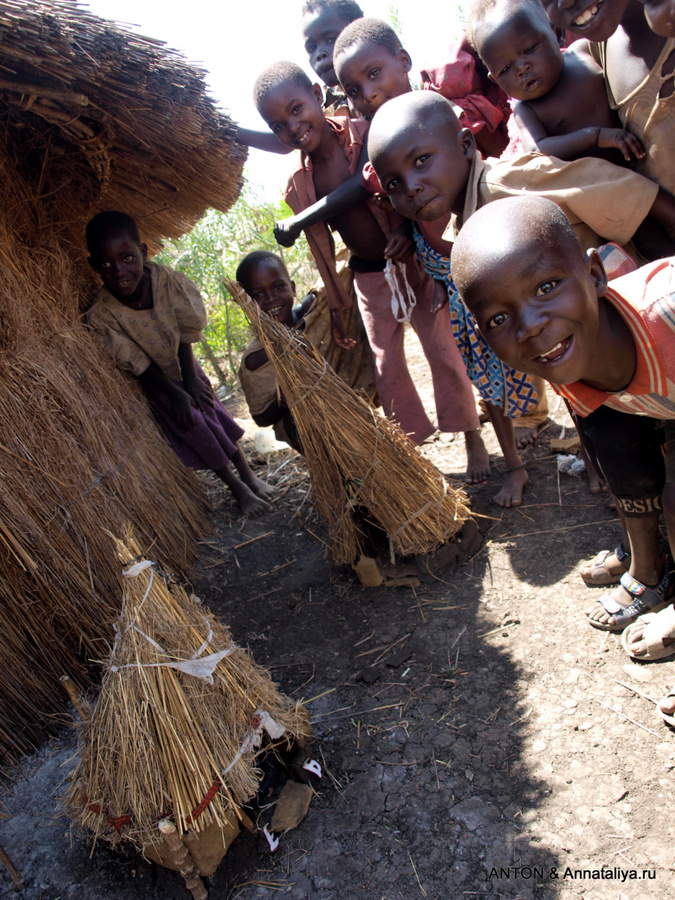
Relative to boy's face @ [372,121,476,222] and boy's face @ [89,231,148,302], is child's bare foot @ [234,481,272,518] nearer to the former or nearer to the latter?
boy's face @ [89,231,148,302]

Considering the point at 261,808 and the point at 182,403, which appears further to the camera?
the point at 182,403

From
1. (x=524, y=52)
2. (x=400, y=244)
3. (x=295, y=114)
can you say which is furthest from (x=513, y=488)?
(x=295, y=114)

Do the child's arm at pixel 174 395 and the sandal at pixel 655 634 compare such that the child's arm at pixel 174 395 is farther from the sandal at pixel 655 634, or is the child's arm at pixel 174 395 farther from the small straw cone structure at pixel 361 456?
the sandal at pixel 655 634

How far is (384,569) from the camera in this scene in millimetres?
2613

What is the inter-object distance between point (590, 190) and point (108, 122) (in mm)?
1931

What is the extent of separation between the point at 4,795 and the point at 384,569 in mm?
1552

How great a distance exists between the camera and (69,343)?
2.80 m

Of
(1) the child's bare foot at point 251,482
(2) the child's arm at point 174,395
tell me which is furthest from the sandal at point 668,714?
(2) the child's arm at point 174,395

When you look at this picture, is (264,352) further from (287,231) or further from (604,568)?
(604,568)

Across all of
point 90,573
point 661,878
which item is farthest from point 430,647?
point 90,573

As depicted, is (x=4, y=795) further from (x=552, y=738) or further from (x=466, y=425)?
(x=466, y=425)

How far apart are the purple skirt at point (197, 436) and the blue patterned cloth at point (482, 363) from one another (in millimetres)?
1560

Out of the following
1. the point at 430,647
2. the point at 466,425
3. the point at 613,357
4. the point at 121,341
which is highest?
the point at 121,341

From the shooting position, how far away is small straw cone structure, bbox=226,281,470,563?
2.39m
